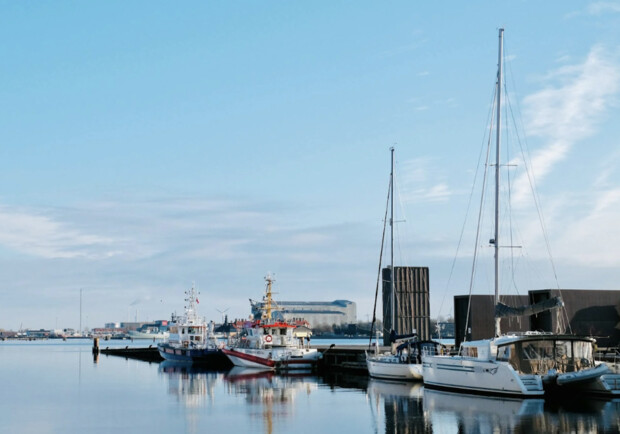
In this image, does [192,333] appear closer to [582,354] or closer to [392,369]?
[392,369]

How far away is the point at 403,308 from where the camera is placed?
2566 inches

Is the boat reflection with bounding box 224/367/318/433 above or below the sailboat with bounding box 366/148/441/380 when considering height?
below

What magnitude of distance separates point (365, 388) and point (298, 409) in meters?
9.76

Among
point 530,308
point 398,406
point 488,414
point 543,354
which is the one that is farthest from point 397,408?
point 530,308

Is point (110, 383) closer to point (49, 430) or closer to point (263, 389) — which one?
point (263, 389)

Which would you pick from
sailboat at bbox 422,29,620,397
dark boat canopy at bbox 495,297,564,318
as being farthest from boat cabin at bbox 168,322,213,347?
sailboat at bbox 422,29,620,397

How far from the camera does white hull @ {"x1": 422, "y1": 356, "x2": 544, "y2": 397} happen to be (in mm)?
31906

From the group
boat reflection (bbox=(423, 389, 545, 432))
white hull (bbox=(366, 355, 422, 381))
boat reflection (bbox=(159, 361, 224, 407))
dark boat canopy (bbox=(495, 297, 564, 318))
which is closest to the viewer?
boat reflection (bbox=(423, 389, 545, 432))

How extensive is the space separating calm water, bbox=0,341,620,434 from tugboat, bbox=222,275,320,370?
27.1 ft

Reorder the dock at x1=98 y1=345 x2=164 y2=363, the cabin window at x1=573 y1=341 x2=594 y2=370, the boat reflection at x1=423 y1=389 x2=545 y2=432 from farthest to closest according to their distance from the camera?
the dock at x1=98 y1=345 x2=164 y2=363
the cabin window at x1=573 y1=341 x2=594 y2=370
the boat reflection at x1=423 y1=389 x2=545 y2=432

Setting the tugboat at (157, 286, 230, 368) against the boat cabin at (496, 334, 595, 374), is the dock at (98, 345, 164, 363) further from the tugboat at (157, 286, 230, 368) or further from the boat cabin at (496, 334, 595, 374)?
the boat cabin at (496, 334, 595, 374)

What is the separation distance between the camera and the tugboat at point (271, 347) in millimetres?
56406

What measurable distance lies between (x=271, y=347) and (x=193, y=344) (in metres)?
17.4

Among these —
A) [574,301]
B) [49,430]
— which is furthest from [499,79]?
[49,430]
